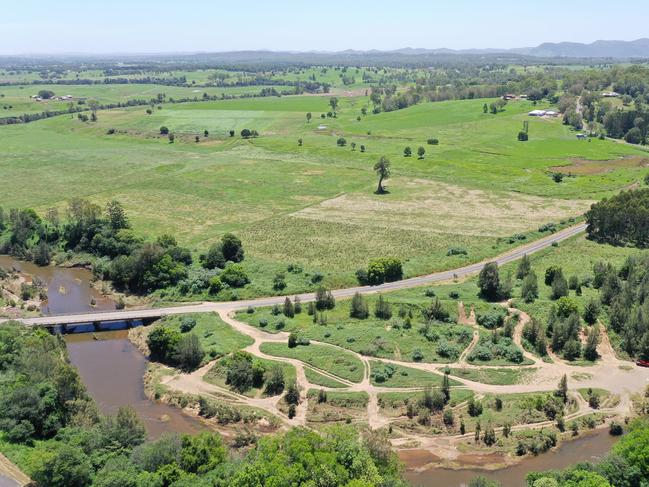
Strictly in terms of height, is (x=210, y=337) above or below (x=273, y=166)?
below

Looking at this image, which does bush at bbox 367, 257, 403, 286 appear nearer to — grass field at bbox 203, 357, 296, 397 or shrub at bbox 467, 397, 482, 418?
grass field at bbox 203, 357, 296, 397

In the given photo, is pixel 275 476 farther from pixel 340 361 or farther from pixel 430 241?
pixel 430 241

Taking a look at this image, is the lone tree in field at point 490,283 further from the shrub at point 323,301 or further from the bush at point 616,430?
the bush at point 616,430

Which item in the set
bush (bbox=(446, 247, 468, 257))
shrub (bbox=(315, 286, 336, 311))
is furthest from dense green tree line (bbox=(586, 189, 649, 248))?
shrub (bbox=(315, 286, 336, 311))

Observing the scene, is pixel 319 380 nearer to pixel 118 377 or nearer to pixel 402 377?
pixel 402 377

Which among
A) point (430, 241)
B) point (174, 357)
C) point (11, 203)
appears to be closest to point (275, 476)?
point (174, 357)

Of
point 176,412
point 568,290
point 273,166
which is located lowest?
point 176,412
